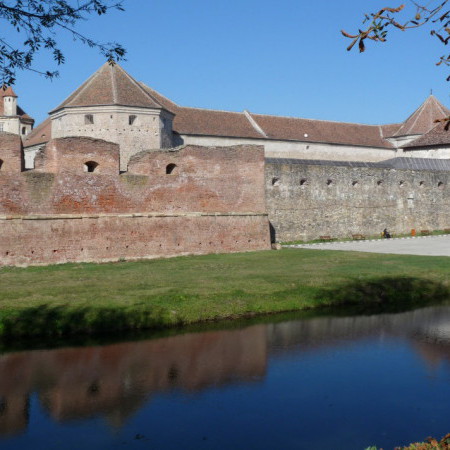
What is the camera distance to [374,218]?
2670 cm

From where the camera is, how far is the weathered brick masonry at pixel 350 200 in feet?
77.6

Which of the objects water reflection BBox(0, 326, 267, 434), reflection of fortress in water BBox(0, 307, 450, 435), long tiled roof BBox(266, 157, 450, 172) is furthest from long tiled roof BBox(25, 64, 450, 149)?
water reflection BBox(0, 326, 267, 434)

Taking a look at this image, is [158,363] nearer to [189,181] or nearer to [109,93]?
[189,181]

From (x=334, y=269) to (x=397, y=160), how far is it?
50.9 feet

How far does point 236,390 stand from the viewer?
782 centimetres

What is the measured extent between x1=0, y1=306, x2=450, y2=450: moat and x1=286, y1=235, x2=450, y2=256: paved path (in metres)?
9.21

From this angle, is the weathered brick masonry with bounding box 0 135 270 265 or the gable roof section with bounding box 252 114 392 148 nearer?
the weathered brick masonry with bounding box 0 135 270 265

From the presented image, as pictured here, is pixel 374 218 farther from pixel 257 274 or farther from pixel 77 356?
pixel 77 356

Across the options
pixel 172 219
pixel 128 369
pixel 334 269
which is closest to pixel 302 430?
pixel 128 369

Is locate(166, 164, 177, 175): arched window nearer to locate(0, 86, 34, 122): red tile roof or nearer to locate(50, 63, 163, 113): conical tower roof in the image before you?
locate(50, 63, 163, 113): conical tower roof

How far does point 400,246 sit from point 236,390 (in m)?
15.6

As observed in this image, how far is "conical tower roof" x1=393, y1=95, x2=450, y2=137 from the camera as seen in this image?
42.1m

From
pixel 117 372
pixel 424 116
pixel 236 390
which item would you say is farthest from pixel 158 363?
pixel 424 116

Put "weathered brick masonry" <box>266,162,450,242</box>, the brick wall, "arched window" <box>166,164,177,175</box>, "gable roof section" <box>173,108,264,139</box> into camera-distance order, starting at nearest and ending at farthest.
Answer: the brick wall
"arched window" <box>166,164,177,175</box>
"weathered brick masonry" <box>266,162,450,242</box>
"gable roof section" <box>173,108,264,139</box>
